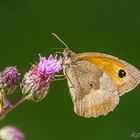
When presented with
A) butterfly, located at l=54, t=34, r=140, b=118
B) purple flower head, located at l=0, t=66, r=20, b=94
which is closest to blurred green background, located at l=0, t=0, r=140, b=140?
butterfly, located at l=54, t=34, r=140, b=118

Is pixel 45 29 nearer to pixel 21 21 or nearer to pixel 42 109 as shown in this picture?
pixel 21 21

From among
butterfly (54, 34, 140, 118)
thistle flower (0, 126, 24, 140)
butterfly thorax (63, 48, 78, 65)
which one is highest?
butterfly thorax (63, 48, 78, 65)

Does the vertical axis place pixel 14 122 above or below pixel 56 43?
below

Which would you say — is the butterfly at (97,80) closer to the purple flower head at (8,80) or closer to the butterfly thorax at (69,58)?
the butterfly thorax at (69,58)

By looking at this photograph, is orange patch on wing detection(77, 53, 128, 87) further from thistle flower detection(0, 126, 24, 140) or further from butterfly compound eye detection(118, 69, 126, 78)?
thistle flower detection(0, 126, 24, 140)

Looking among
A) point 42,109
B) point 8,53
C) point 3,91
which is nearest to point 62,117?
point 42,109

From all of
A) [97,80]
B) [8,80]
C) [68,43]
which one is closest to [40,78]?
[8,80]
